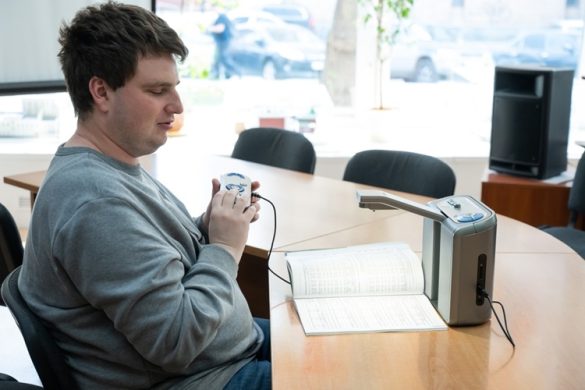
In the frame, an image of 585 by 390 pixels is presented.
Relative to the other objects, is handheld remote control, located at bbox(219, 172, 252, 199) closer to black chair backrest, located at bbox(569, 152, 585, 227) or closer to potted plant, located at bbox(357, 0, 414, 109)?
black chair backrest, located at bbox(569, 152, 585, 227)

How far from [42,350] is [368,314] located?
0.72 metres

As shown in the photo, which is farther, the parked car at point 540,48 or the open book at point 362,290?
the parked car at point 540,48

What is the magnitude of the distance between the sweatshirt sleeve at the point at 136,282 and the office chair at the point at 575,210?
2.24 m

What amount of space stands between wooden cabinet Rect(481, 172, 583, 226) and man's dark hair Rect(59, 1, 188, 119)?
8.73ft

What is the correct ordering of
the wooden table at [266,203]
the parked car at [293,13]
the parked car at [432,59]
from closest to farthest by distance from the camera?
the wooden table at [266,203]
the parked car at [293,13]
the parked car at [432,59]

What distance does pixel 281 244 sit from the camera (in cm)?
248

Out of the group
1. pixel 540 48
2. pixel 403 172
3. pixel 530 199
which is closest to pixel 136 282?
pixel 403 172

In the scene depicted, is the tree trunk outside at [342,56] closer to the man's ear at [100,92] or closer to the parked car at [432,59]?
the parked car at [432,59]

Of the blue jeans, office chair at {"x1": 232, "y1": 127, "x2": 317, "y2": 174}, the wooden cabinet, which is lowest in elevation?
the wooden cabinet

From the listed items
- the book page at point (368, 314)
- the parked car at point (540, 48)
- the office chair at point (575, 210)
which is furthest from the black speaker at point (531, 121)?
the book page at point (368, 314)

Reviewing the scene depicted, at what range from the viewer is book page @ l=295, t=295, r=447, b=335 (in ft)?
6.11

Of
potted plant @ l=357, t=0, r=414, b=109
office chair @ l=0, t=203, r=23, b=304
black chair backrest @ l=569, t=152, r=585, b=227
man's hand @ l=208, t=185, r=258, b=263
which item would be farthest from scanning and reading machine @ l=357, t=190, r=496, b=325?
potted plant @ l=357, t=0, r=414, b=109

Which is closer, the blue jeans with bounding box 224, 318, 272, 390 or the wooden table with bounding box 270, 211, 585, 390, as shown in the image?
the wooden table with bounding box 270, 211, 585, 390

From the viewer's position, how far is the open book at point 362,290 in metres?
1.90
